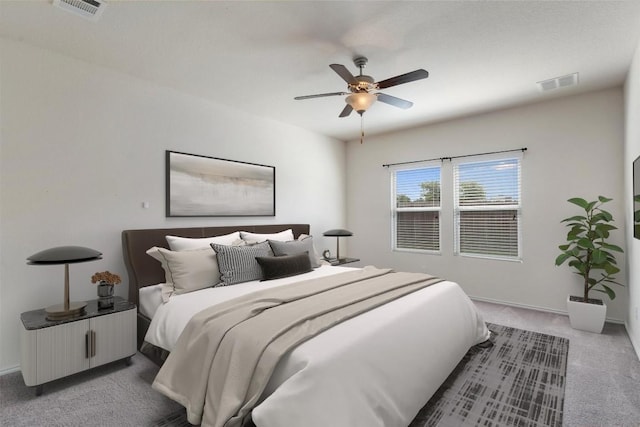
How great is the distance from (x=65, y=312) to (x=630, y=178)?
511 cm

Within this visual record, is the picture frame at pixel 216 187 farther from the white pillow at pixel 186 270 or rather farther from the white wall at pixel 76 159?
the white pillow at pixel 186 270

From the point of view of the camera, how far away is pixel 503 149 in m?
4.32

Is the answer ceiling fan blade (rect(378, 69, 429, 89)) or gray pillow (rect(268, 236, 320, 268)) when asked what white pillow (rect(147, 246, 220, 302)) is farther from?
ceiling fan blade (rect(378, 69, 429, 89))

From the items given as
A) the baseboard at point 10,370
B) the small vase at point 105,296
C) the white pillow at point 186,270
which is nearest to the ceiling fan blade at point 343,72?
the white pillow at point 186,270

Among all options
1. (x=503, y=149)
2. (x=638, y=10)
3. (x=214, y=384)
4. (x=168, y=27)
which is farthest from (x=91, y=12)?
(x=503, y=149)

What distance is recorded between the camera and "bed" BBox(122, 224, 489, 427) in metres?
1.46

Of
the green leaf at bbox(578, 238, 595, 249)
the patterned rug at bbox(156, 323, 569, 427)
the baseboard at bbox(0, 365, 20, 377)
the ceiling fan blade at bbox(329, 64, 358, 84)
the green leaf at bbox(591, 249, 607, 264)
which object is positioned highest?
the ceiling fan blade at bbox(329, 64, 358, 84)

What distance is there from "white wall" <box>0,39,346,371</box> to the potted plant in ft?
13.6

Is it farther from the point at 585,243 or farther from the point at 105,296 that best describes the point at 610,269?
the point at 105,296

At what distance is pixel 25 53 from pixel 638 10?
4.70m

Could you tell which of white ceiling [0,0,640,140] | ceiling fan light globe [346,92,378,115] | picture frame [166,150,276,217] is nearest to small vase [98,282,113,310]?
picture frame [166,150,276,217]

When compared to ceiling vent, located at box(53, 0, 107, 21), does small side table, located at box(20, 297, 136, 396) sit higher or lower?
lower

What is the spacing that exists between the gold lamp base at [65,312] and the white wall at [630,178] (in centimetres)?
466

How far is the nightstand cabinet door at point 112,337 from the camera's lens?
2473 millimetres
